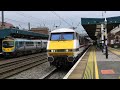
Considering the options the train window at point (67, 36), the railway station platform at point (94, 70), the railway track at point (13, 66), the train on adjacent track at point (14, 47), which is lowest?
the railway track at point (13, 66)

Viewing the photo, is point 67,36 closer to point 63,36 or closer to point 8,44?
point 63,36

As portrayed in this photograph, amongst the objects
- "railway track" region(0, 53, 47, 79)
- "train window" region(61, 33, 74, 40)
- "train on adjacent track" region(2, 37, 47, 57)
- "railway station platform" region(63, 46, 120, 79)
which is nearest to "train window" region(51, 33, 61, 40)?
"train window" region(61, 33, 74, 40)

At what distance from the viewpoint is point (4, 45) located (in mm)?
38250

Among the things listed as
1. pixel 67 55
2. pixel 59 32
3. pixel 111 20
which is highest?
pixel 111 20

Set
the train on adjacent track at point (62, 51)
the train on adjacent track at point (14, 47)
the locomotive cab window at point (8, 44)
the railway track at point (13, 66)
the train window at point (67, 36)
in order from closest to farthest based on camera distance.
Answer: the train on adjacent track at point (62, 51) < the railway track at point (13, 66) < the train window at point (67, 36) < the train on adjacent track at point (14, 47) < the locomotive cab window at point (8, 44)

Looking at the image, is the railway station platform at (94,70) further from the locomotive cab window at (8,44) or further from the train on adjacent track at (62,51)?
the locomotive cab window at (8,44)

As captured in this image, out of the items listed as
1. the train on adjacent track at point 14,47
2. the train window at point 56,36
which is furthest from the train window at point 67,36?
the train on adjacent track at point 14,47

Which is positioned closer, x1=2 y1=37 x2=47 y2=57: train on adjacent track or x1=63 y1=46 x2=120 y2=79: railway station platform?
x1=63 y1=46 x2=120 y2=79: railway station platform

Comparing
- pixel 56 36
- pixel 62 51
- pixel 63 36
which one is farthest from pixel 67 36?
pixel 62 51

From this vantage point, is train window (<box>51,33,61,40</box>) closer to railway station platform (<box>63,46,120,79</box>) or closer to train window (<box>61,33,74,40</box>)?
train window (<box>61,33,74,40</box>)

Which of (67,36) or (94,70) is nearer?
(94,70)

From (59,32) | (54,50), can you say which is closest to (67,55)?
(54,50)
